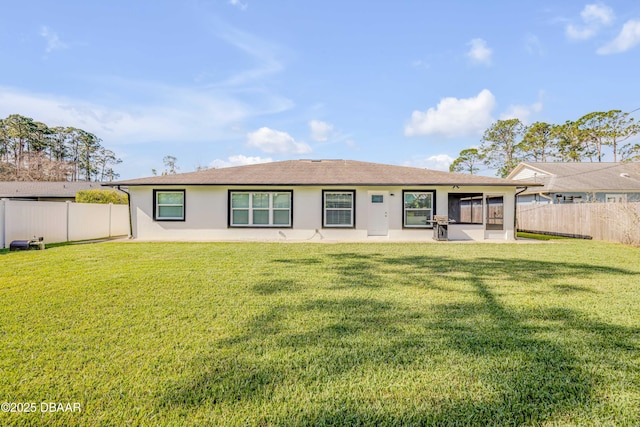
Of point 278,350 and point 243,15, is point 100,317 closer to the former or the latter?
point 278,350

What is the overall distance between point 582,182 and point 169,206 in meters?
26.9

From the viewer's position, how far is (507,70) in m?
14.9

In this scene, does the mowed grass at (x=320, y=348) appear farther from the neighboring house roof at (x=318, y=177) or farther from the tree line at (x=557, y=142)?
the tree line at (x=557, y=142)

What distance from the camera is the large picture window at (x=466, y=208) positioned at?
559 inches

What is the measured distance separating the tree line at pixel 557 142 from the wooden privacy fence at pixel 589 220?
68.7 feet

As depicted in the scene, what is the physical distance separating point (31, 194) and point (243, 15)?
25.4 metres

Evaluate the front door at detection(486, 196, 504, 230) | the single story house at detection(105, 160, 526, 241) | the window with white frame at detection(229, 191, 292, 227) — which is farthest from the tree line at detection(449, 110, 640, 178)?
the window with white frame at detection(229, 191, 292, 227)

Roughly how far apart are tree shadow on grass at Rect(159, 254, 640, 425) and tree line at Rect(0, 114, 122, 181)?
156 feet

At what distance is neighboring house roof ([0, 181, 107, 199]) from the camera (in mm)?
25031

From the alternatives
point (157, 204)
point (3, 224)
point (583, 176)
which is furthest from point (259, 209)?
point (583, 176)

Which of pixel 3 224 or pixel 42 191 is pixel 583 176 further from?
pixel 42 191

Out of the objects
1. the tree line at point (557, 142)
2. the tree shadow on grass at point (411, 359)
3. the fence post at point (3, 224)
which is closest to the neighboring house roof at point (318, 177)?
the fence post at point (3, 224)

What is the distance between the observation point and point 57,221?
39.5 feet

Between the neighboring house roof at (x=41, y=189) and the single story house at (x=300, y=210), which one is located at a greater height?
the neighboring house roof at (x=41, y=189)
